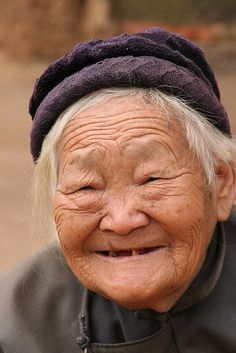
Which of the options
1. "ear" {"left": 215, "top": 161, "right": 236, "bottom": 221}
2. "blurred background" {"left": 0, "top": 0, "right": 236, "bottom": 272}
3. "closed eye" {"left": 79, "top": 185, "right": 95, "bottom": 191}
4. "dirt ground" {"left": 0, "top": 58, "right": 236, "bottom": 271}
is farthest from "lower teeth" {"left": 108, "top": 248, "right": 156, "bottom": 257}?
"blurred background" {"left": 0, "top": 0, "right": 236, "bottom": 272}

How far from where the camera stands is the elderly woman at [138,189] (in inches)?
80.7

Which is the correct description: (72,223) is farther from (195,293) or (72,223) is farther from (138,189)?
(195,293)

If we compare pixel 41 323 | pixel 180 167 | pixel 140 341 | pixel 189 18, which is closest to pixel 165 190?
pixel 180 167

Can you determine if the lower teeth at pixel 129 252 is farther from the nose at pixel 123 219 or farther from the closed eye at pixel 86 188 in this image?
the closed eye at pixel 86 188

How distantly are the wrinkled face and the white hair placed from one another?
19mm

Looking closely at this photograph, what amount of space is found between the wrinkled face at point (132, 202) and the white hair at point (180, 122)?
0.7 inches

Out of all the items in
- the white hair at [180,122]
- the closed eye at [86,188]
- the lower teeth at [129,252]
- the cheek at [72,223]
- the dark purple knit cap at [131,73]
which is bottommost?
the lower teeth at [129,252]

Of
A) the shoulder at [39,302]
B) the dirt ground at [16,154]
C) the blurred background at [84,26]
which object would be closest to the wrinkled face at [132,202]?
the shoulder at [39,302]

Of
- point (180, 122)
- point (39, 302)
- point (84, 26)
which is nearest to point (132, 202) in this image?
point (180, 122)

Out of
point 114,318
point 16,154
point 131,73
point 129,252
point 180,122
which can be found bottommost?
point 16,154

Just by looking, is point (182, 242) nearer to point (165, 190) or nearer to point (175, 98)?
point (165, 190)

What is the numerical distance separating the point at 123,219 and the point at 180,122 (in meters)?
0.31

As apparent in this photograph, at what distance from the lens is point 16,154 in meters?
6.76

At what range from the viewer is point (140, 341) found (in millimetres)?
2164
